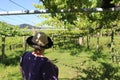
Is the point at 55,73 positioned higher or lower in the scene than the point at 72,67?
higher

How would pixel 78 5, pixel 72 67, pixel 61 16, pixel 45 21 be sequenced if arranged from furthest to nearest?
1. pixel 45 21
2. pixel 72 67
3. pixel 61 16
4. pixel 78 5

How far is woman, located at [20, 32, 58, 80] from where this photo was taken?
4023 millimetres

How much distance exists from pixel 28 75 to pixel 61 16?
16.4ft

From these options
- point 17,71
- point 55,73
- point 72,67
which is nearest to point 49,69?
point 55,73

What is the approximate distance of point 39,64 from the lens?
407 centimetres

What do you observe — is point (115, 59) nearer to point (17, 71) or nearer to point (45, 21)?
point (17, 71)

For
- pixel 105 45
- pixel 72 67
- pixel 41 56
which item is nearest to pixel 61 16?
pixel 41 56

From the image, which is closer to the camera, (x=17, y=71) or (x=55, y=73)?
(x=55, y=73)

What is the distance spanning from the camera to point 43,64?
4062mm

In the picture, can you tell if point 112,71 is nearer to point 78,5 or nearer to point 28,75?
point 78,5

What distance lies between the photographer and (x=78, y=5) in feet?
26.5

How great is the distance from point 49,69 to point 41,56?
0.66 ft

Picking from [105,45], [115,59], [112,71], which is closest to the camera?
[112,71]

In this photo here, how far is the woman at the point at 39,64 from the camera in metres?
4.02
